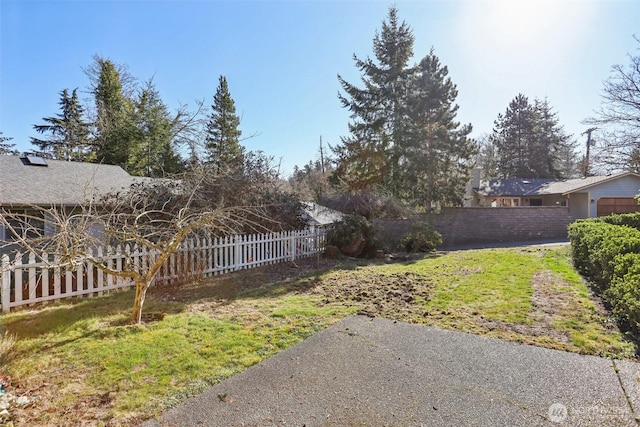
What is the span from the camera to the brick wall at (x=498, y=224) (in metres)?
17.3

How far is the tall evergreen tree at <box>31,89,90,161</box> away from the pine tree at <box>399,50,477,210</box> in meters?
20.7

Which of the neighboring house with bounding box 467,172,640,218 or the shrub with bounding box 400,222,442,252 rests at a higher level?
the neighboring house with bounding box 467,172,640,218

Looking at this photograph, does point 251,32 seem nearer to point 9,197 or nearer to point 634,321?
point 9,197

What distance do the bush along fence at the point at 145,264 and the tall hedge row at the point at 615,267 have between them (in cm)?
673

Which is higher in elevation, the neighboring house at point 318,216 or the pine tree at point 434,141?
the pine tree at point 434,141

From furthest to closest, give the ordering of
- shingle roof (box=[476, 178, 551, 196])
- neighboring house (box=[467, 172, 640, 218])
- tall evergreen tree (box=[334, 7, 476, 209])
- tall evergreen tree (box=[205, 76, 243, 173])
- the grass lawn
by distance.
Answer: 1. tall evergreen tree (box=[205, 76, 243, 173])
2. shingle roof (box=[476, 178, 551, 196])
3. neighboring house (box=[467, 172, 640, 218])
4. tall evergreen tree (box=[334, 7, 476, 209])
5. the grass lawn

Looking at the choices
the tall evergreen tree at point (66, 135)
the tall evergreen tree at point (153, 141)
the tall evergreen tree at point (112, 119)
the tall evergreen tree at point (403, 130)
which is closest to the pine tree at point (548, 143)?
the tall evergreen tree at point (403, 130)

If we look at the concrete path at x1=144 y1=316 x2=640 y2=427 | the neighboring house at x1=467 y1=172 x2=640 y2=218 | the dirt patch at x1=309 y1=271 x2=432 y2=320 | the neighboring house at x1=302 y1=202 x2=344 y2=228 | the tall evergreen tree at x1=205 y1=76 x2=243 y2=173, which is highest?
the tall evergreen tree at x1=205 y1=76 x2=243 y2=173

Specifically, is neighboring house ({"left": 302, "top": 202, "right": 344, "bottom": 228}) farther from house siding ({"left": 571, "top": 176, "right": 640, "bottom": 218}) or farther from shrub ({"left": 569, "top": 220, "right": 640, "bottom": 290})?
house siding ({"left": 571, "top": 176, "right": 640, "bottom": 218})

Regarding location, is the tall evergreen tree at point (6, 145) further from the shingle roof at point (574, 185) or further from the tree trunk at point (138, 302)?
the shingle roof at point (574, 185)

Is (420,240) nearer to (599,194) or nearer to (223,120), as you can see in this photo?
(599,194)

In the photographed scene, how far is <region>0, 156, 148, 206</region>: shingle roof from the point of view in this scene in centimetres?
926

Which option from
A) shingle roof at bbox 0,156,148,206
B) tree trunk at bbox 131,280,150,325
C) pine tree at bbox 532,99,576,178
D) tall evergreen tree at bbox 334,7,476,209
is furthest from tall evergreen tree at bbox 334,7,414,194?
pine tree at bbox 532,99,576,178

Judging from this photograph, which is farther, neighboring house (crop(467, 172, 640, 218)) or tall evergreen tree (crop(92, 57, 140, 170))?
neighboring house (crop(467, 172, 640, 218))
